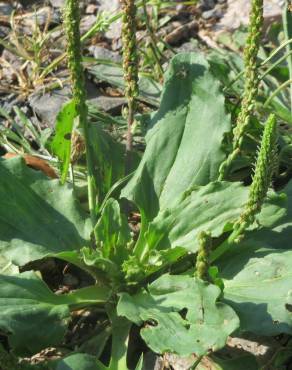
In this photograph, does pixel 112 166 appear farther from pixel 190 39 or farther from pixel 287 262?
pixel 190 39

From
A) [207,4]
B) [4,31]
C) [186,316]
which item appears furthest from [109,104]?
[186,316]

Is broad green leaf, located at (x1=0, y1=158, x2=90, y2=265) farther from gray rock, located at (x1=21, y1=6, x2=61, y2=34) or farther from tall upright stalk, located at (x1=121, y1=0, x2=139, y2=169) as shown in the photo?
gray rock, located at (x1=21, y1=6, x2=61, y2=34)

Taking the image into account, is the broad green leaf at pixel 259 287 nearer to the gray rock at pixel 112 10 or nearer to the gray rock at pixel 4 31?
the gray rock at pixel 112 10

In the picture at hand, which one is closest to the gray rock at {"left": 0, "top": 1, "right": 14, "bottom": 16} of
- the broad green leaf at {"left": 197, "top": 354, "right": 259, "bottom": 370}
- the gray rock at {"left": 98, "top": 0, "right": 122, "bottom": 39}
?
the gray rock at {"left": 98, "top": 0, "right": 122, "bottom": 39}

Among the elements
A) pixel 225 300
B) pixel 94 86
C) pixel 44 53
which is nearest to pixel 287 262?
pixel 225 300

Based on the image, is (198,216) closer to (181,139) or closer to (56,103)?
(181,139)

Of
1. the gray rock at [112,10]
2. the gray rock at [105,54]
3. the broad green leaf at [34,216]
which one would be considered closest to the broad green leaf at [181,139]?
the broad green leaf at [34,216]
